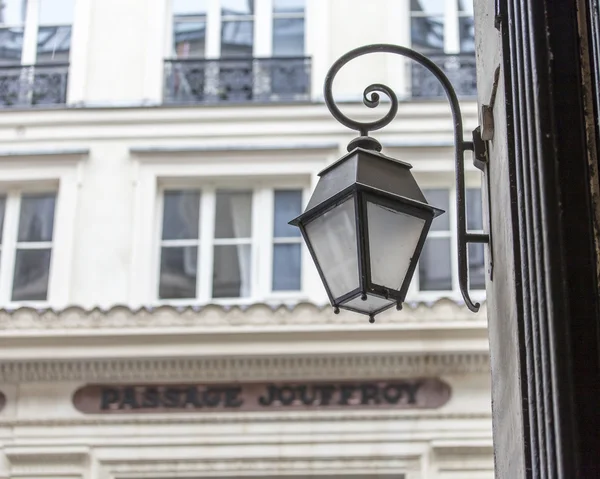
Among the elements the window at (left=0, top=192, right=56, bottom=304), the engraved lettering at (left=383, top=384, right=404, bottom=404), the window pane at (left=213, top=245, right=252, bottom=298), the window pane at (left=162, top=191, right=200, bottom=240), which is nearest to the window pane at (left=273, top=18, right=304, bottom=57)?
the window pane at (left=162, top=191, right=200, bottom=240)

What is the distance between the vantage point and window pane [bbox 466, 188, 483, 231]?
46.4ft

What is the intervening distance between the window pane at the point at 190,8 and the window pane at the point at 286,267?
322 centimetres

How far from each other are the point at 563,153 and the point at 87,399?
11016 mm

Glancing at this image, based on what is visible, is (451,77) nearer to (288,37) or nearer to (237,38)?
(288,37)

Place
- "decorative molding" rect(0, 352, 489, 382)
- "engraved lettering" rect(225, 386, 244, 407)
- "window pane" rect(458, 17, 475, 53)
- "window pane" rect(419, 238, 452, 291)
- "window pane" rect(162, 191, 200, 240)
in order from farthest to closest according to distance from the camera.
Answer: "window pane" rect(458, 17, 475, 53), "window pane" rect(162, 191, 200, 240), "window pane" rect(419, 238, 452, 291), "engraved lettering" rect(225, 386, 244, 407), "decorative molding" rect(0, 352, 489, 382)

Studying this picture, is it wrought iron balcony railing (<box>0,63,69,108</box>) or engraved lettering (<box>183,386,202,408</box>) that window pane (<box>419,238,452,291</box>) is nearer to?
engraved lettering (<box>183,386,202,408</box>)

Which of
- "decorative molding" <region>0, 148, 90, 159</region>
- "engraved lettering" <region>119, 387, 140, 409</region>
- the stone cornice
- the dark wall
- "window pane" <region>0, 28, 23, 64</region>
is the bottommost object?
the dark wall

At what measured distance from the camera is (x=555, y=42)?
311cm

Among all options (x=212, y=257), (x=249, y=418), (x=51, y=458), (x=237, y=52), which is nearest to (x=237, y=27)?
(x=237, y=52)

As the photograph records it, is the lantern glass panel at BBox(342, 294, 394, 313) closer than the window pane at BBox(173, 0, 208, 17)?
Yes

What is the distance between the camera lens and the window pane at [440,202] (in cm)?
1411

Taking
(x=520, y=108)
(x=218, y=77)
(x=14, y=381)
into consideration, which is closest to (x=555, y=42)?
(x=520, y=108)

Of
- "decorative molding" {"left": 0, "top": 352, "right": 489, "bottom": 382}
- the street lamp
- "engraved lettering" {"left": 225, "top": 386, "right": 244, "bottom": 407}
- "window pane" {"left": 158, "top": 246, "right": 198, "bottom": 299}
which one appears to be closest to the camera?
the street lamp

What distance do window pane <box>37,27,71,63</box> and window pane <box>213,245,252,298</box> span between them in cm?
326
